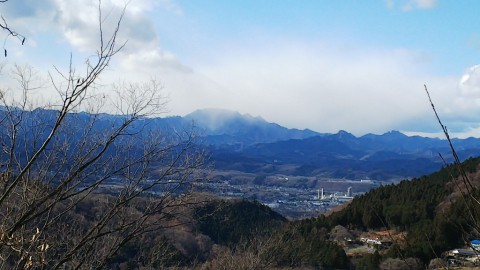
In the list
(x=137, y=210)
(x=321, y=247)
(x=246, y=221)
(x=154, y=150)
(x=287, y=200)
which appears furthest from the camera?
(x=287, y=200)

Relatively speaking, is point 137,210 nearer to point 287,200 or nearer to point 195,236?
point 195,236

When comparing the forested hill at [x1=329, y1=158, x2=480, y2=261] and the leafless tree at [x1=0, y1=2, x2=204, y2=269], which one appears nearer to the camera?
the leafless tree at [x1=0, y1=2, x2=204, y2=269]

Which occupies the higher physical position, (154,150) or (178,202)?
(154,150)

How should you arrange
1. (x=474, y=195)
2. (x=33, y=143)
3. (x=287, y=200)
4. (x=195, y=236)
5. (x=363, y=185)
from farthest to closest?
1. (x=363, y=185)
2. (x=287, y=200)
3. (x=195, y=236)
4. (x=33, y=143)
5. (x=474, y=195)

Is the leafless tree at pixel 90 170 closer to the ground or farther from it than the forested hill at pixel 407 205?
farther from it

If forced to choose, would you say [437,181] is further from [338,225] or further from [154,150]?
[154,150]

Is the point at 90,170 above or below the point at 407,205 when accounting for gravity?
above

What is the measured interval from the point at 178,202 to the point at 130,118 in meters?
0.84

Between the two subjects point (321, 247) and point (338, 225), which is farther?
point (338, 225)

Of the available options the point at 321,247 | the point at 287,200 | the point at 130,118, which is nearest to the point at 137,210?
the point at 130,118

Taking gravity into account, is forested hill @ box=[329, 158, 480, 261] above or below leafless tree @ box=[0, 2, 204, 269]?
below

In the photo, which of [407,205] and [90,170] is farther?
[407,205]

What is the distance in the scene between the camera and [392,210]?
41.9 meters

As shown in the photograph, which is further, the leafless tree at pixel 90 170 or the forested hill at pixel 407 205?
Answer: the forested hill at pixel 407 205
